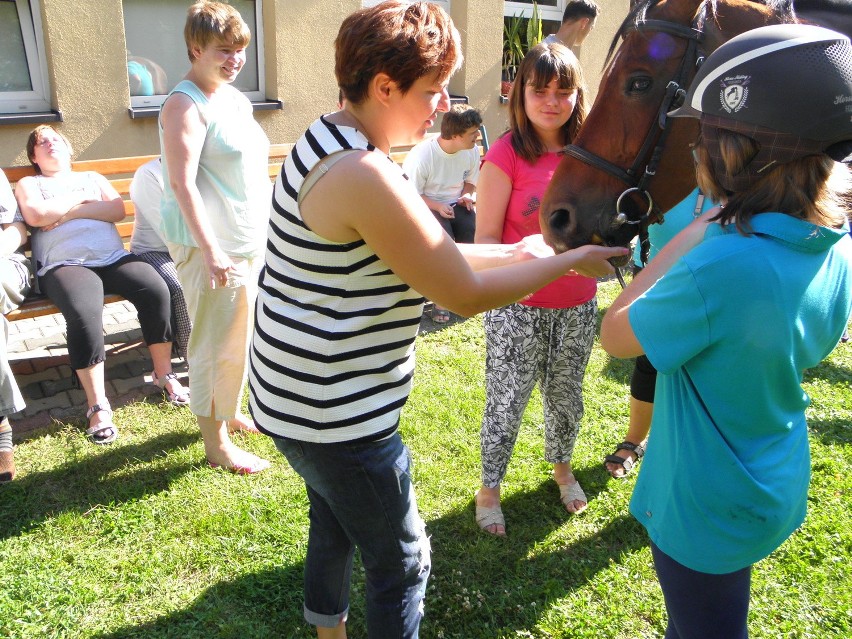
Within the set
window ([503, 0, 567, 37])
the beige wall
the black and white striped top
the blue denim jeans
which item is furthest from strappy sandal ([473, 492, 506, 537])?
window ([503, 0, 567, 37])

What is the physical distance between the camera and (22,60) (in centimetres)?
632

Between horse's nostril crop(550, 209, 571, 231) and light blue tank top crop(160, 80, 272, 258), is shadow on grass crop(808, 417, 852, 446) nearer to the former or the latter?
horse's nostril crop(550, 209, 571, 231)

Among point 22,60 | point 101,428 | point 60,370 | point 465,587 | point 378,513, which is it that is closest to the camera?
point 378,513

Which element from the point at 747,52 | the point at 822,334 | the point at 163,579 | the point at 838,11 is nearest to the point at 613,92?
the point at 838,11

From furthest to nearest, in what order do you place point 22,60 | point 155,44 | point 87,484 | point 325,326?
point 155,44, point 22,60, point 87,484, point 325,326

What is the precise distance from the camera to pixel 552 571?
3117 millimetres

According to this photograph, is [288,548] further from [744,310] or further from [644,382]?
[744,310]

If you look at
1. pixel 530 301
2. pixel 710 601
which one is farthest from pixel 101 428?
pixel 710 601

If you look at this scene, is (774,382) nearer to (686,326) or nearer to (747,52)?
(686,326)

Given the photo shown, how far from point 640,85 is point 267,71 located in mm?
5745

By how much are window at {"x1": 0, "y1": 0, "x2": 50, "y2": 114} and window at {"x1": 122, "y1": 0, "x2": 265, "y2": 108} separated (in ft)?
2.44

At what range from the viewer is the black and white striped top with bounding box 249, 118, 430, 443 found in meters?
1.78

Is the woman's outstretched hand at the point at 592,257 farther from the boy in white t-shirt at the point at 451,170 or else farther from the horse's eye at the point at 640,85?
the boy in white t-shirt at the point at 451,170

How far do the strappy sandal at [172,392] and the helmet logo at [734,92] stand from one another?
3803 millimetres
